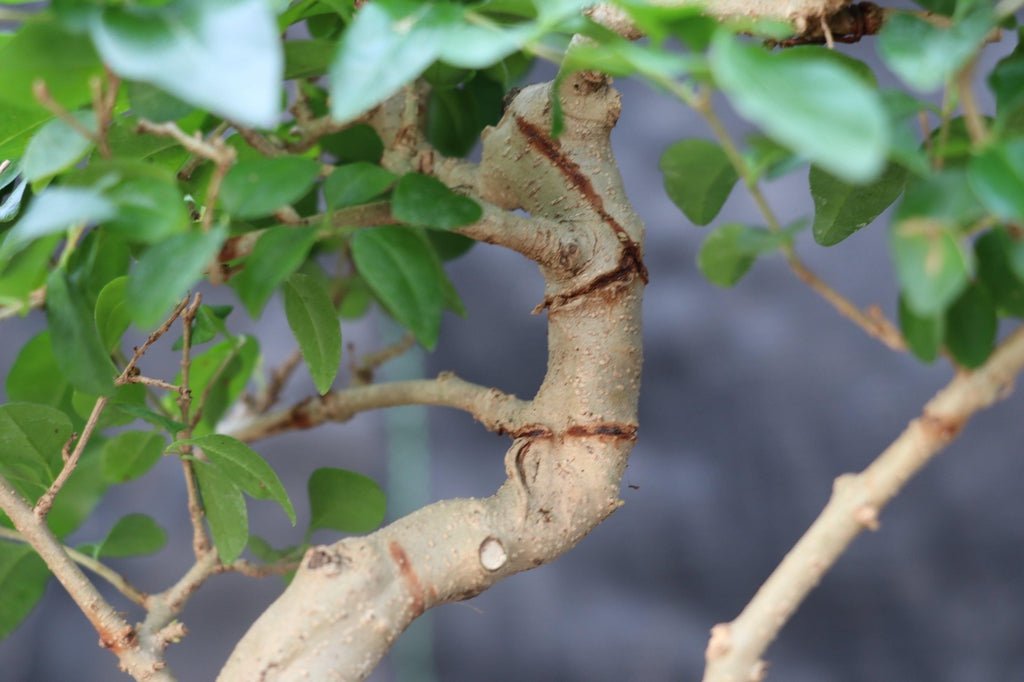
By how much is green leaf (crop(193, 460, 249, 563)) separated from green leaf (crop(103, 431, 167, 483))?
0.15 m

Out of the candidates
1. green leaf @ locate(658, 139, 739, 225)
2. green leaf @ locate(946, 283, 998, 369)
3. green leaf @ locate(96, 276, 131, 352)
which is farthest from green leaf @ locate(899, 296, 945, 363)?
green leaf @ locate(96, 276, 131, 352)

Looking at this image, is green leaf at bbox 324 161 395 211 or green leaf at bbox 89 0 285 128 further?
green leaf at bbox 324 161 395 211

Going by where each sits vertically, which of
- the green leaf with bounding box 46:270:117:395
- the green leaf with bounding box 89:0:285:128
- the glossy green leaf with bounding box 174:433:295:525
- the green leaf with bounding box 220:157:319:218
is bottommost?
the glossy green leaf with bounding box 174:433:295:525

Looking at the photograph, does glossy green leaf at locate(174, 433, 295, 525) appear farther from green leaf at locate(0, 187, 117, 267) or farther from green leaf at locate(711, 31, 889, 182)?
green leaf at locate(711, 31, 889, 182)

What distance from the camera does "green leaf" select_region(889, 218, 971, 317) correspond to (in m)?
0.30

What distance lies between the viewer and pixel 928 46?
33 centimetres

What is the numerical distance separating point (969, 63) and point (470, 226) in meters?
0.23

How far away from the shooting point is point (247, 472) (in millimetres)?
544

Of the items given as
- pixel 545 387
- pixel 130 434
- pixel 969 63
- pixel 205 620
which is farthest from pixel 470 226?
pixel 205 620

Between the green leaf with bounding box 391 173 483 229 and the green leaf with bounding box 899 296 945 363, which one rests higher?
the green leaf with bounding box 899 296 945 363

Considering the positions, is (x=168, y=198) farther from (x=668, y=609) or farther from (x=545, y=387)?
(x=668, y=609)

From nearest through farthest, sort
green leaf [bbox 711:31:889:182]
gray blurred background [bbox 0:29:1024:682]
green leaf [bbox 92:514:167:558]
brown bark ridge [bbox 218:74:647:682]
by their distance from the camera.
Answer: green leaf [bbox 711:31:889:182] < brown bark ridge [bbox 218:74:647:682] < green leaf [bbox 92:514:167:558] < gray blurred background [bbox 0:29:1024:682]

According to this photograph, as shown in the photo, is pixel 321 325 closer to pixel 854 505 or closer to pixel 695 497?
pixel 854 505

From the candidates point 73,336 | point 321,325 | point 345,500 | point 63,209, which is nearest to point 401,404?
point 345,500
